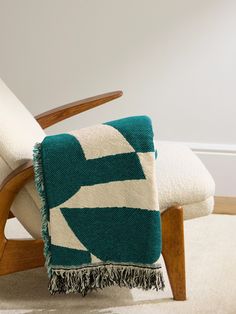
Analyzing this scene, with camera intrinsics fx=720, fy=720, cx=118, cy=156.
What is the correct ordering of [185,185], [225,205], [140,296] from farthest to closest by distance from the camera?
[225,205] → [140,296] → [185,185]

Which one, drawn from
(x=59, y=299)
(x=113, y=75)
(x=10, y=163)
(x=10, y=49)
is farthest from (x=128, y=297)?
(x=10, y=49)

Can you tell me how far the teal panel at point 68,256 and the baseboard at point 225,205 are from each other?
43.2 inches

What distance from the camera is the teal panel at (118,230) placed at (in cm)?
202

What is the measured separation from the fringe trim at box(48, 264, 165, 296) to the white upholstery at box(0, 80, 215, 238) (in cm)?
17

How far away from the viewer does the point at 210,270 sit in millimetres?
2424

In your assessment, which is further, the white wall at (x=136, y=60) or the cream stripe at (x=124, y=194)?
the white wall at (x=136, y=60)

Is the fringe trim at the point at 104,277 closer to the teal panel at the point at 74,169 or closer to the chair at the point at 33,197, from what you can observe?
the chair at the point at 33,197

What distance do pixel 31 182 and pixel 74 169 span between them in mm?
157

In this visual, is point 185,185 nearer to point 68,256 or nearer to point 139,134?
point 139,134

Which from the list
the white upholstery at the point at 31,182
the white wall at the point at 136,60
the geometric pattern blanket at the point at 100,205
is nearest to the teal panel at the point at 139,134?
the geometric pattern blanket at the point at 100,205

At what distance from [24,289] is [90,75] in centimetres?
129

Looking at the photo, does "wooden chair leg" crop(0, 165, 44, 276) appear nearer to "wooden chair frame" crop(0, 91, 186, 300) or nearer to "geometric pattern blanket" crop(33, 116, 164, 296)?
"wooden chair frame" crop(0, 91, 186, 300)

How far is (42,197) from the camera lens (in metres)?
2.01

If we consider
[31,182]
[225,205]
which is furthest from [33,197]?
[225,205]
